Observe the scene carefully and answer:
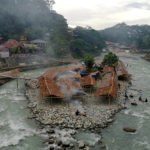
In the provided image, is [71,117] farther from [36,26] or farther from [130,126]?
→ [36,26]

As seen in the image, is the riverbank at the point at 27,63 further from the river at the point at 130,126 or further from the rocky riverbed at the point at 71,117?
the river at the point at 130,126

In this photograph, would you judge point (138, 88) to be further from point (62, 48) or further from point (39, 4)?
point (39, 4)

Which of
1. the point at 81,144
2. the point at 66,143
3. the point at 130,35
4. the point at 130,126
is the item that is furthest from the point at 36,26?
the point at 130,35

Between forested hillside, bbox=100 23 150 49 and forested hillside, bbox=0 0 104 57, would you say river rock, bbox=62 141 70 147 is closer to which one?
forested hillside, bbox=0 0 104 57

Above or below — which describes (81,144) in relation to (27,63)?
below

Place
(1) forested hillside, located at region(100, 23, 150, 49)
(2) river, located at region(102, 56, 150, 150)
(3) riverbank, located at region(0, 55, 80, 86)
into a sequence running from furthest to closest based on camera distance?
(1) forested hillside, located at region(100, 23, 150, 49) → (3) riverbank, located at region(0, 55, 80, 86) → (2) river, located at region(102, 56, 150, 150)

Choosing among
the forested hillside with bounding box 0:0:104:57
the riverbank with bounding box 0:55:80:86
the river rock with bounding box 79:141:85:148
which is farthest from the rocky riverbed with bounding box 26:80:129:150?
the forested hillside with bounding box 0:0:104:57

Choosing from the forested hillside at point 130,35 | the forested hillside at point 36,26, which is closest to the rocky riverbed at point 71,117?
the forested hillside at point 36,26

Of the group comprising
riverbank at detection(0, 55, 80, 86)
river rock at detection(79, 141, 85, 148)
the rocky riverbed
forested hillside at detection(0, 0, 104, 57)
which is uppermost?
forested hillside at detection(0, 0, 104, 57)

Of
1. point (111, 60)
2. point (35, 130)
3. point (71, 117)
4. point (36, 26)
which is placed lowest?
point (35, 130)
